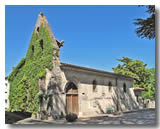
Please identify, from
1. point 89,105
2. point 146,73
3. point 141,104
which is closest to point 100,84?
point 89,105

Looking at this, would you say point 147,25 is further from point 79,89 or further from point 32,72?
point 32,72

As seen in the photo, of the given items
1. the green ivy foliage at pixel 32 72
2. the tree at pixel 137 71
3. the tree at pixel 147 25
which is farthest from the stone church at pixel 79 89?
→ the tree at pixel 137 71

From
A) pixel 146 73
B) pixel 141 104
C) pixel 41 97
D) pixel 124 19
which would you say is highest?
pixel 124 19

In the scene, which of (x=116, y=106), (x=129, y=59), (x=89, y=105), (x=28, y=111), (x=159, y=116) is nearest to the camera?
(x=159, y=116)

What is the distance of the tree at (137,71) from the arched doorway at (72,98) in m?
17.5

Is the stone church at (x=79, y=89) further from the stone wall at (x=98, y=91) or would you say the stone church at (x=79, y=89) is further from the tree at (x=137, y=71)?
the tree at (x=137, y=71)

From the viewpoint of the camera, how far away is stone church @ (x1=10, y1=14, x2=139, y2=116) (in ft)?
43.1

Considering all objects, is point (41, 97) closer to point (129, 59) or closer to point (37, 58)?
point (37, 58)

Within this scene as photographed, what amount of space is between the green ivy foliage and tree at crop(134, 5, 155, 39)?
6230 millimetres

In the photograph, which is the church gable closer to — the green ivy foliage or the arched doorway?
the green ivy foliage

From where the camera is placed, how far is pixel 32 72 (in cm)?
1478

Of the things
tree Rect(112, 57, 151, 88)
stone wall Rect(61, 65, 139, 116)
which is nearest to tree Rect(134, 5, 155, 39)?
stone wall Rect(61, 65, 139, 116)

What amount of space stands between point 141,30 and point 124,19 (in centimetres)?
150

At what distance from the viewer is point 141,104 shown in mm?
23609
